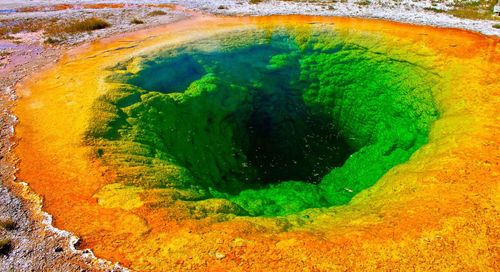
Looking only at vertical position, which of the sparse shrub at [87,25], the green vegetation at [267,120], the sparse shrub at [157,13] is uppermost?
the sparse shrub at [157,13]

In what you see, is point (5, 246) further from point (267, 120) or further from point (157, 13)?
point (157, 13)

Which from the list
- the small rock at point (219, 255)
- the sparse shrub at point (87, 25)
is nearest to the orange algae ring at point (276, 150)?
the small rock at point (219, 255)

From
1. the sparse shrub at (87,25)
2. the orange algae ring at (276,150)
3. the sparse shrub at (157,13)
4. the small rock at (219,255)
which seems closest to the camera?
the small rock at (219,255)

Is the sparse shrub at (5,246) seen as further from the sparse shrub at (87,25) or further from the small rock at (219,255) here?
the sparse shrub at (87,25)

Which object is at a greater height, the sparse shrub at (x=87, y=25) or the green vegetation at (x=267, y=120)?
the sparse shrub at (x=87, y=25)

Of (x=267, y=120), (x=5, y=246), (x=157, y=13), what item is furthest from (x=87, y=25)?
(x=5, y=246)

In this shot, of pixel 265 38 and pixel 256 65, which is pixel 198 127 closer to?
pixel 256 65
